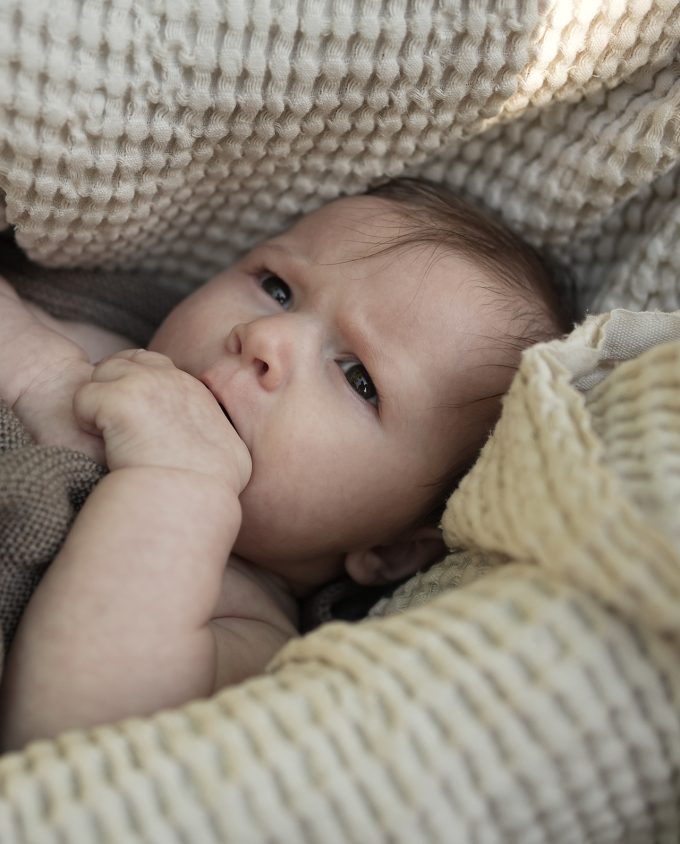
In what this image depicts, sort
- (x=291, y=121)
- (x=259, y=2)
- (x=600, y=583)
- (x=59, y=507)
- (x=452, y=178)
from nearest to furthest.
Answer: (x=600, y=583) → (x=59, y=507) → (x=259, y=2) → (x=291, y=121) → (x=452, y=178)

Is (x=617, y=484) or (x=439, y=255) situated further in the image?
(x=439, y=255)

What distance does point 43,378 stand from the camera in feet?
3.53

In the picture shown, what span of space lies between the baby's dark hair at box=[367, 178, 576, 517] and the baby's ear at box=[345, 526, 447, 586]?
0.27ft

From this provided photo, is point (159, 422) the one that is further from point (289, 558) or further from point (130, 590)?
point (289, 558)

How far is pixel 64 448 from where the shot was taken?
3.07 ft

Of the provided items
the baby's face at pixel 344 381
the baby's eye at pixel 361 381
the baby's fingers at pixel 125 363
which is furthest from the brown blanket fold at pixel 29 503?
the baby's eye at pixel 361 381

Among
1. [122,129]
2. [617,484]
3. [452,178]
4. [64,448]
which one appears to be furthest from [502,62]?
[64,448]

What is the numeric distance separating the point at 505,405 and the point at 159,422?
38 centimetres

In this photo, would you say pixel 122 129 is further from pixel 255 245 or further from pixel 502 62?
pixel 502 62

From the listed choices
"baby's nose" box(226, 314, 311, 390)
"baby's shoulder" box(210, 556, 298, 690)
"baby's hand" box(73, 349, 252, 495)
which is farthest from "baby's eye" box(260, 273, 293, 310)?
"baby's shoulder" box(210, 556, 298, 690)

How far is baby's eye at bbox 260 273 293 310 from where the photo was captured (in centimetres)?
122

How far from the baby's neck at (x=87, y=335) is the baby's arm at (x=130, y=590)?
1.06ft

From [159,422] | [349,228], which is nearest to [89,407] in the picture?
[159,422]

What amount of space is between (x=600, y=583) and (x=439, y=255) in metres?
0.54
